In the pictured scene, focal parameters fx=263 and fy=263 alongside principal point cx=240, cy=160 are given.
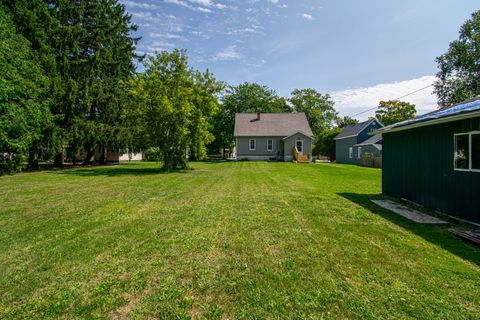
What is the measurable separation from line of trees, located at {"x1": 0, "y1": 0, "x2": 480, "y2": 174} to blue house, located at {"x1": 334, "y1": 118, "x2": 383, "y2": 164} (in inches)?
408

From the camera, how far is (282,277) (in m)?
3.22

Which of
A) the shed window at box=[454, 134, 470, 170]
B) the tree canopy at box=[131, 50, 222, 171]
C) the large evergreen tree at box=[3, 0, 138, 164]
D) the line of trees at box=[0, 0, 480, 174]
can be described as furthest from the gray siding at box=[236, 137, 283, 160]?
the shed window at box=[454, 134, 470, 170]

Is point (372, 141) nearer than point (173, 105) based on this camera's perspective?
No

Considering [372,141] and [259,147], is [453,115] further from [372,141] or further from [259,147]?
[259,147]

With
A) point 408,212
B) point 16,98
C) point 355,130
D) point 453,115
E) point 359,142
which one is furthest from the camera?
point 355,130

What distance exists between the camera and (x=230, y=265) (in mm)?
3545

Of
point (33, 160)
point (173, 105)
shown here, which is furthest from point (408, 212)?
point (33, 160)

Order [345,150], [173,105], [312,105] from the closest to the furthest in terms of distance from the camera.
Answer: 1. [173,105]
2. [345,150]
3. [312,105]

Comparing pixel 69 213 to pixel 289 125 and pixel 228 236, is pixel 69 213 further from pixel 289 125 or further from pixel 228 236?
pixel 289 125

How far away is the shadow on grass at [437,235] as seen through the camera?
159 inches

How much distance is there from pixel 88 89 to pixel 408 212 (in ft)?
68.2

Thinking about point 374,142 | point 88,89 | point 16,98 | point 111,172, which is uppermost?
point 88,89

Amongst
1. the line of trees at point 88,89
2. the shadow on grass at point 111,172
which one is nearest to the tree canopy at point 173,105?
the line of trees at point 88,89

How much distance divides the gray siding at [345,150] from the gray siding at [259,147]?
7447 millimetres
